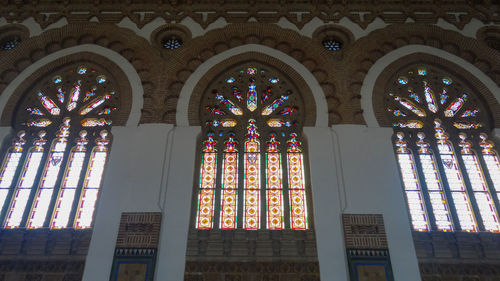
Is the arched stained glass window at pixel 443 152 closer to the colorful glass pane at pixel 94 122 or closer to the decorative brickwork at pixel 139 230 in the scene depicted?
the decorative brickwork at pixel 139 230

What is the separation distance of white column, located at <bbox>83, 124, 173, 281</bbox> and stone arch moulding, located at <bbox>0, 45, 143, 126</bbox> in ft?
1.71

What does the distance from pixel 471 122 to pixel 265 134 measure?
186 inches

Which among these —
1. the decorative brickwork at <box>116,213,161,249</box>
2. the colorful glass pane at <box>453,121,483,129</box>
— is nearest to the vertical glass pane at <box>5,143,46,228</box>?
the decorative brickwork at <box>116,213,161,249</box>

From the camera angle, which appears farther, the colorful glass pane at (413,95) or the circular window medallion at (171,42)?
the circular window medallion at (171,42)

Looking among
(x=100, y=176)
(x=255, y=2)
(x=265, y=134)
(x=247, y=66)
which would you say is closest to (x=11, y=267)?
(x=100, y=176)

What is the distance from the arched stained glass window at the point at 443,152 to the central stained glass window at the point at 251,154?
2320 millimetres

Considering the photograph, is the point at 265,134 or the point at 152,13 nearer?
the point at 265,134

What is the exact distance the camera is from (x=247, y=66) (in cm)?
1075

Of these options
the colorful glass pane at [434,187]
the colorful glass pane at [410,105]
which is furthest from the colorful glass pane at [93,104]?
the colorful glass pane at [434,187]

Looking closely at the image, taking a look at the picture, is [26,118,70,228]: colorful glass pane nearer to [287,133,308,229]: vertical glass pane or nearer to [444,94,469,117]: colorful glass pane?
[287,133,308,229]: vertical glass pane

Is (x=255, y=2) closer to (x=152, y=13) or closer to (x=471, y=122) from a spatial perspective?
(x=152, y=13)

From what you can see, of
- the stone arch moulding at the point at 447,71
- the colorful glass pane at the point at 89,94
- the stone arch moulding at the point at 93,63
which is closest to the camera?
the stone arch moulding at the point at 93,63

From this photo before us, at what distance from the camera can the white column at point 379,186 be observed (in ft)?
25.4

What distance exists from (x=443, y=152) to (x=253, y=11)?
19.2ft
